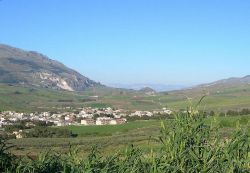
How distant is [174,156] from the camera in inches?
212

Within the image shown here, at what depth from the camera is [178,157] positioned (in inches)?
211

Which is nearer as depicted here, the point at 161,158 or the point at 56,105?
the point at 161,158

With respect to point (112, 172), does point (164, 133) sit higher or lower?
higher

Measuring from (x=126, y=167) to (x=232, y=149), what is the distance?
57.4 inches

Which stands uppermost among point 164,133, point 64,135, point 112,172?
point 164,133

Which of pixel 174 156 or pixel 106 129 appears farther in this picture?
pixel 106 129

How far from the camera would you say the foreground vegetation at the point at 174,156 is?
515 centimetres

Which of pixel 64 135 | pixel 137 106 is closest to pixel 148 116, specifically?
pixel 64 135

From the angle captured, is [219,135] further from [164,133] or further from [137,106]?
[137,106]

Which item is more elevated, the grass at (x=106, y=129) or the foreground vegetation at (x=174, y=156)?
the foreground vegetation at (x=174, y=156)

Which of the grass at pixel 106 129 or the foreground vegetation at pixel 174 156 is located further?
the grass at pixel 106 129

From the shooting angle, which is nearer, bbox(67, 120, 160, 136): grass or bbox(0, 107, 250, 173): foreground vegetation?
bbox(0, 107, 250, 173): foreground vegetation

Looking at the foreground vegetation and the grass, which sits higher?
the foreground vegetation

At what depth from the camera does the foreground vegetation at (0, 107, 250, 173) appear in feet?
16.9
